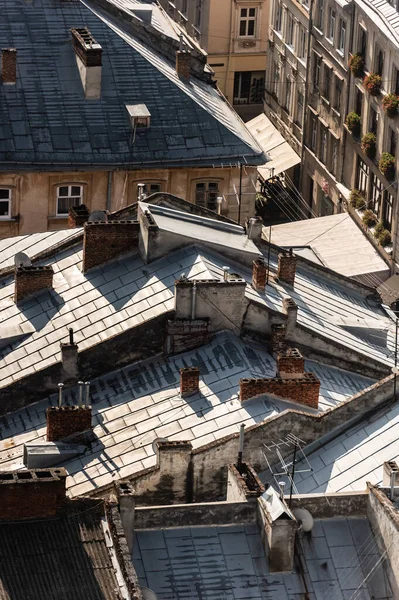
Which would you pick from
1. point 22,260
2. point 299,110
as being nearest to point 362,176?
point 299,110

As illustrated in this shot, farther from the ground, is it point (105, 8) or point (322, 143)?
point (105, 8)

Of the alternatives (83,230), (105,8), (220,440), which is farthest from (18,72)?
(220,440)

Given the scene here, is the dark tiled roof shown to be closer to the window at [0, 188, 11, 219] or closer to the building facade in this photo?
the window at [0, 188, 11, 219]

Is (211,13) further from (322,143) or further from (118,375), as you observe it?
(118,375)

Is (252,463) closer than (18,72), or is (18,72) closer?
(252,463)

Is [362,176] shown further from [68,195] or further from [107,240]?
[107,240]

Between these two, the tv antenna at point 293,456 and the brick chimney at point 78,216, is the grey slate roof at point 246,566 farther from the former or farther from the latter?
the brick chimney at point 78,216

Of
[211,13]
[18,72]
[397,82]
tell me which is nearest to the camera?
[18,72]
